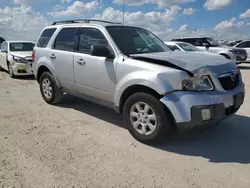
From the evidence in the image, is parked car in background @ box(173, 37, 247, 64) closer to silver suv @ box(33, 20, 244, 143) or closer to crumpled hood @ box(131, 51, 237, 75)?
silver suv @ box(33, 20, 244, 143)

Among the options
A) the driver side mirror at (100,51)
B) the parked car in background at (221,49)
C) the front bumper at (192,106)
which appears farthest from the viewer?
the parked car in background at (221,49)

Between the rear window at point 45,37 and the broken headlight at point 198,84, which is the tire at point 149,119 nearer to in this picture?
the broken headlight at point 198,84

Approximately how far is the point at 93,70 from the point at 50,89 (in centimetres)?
184

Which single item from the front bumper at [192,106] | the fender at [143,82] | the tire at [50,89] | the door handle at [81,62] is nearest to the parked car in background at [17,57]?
the tire at [50,89]

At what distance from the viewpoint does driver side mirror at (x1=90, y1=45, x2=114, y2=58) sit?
4340mm

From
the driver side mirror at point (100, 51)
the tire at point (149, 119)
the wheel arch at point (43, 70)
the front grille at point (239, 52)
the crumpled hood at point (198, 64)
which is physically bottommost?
the tire at point (149, 119)

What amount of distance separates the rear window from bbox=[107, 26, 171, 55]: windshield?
6.04 ft

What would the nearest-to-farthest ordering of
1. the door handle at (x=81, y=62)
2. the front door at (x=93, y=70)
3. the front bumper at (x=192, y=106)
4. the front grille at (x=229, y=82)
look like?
1. the front bumper at (x=192, y=106)
2. the front grille at (x=229, y=82)
3. the front door at (x=93, y=70)
4. the door handle at (x=81, y=62)

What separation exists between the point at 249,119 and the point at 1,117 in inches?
193

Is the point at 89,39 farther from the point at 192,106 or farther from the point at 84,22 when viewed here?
the point at 192,106

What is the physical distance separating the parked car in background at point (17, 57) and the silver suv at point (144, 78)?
532 cm

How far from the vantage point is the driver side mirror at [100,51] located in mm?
4340

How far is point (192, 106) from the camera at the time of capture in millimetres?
3551

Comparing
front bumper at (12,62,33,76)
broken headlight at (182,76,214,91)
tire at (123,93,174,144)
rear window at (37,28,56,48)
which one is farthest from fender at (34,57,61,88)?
front bumper at (12,62,33,76)
